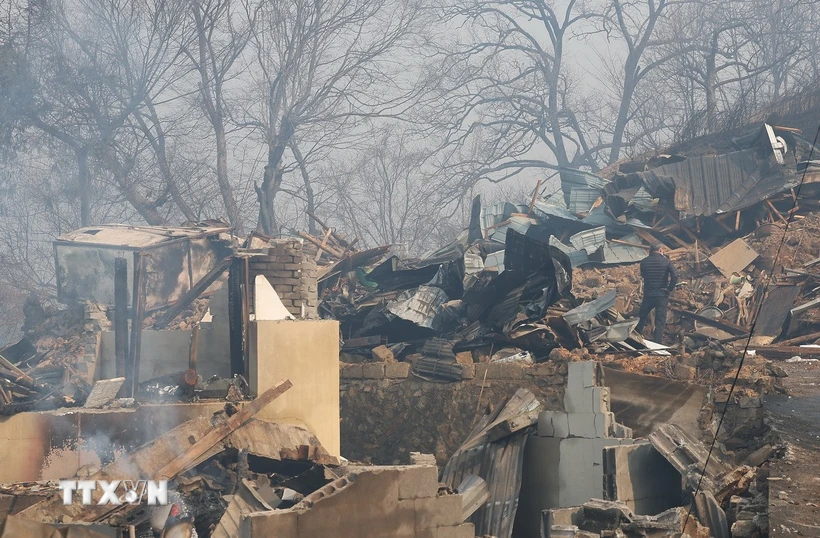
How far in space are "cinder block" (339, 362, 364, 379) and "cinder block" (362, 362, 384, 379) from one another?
57 mm

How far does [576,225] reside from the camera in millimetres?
20797

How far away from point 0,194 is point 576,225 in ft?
A: 49.4

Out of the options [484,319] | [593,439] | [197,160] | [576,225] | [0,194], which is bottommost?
[593,439]

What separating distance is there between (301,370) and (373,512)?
3628mm

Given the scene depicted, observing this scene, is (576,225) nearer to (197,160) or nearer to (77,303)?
(77,303)

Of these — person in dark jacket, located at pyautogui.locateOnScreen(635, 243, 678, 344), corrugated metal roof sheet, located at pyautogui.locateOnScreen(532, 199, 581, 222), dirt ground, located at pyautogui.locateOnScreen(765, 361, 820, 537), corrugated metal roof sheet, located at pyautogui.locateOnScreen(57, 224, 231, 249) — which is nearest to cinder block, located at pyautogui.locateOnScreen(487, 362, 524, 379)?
person in dark jacket, located at pyautogui.locateOnScreen(635, 243, 678, 344)

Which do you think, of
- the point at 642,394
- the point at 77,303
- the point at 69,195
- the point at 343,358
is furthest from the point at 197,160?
the point at 642,394

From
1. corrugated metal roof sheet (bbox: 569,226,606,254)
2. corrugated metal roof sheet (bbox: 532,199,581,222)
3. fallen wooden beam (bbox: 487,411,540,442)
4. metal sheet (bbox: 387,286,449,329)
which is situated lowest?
fallen wooden beam (bbox: 487,411,540,442)

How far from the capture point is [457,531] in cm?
885

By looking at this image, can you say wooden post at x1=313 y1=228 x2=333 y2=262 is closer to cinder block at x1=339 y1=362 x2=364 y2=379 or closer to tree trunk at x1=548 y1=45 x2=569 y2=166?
cinder block at x1=339 y1=362 x2=364 y2=379

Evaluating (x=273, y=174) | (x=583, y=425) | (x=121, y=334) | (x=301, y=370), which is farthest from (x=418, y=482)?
(x=273, y=174)

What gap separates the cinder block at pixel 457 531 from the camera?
874 cm

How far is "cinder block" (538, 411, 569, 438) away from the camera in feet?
37.2

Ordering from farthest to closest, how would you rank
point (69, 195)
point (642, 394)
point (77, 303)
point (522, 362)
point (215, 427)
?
A: point (69, 195) < point (77, 303) < point (522, 362) < point (642, 394) < point (215, 427)
